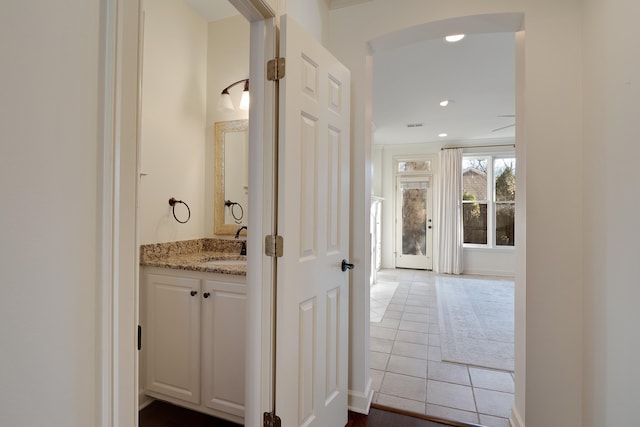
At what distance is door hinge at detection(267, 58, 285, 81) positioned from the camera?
133 cm

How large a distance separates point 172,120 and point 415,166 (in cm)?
563

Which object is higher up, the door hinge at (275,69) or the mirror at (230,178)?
the door hinge at (275,69)

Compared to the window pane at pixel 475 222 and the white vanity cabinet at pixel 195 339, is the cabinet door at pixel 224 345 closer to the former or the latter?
the white vanity cabinet at pixel 195 339

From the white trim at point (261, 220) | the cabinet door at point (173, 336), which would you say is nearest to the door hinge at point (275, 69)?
the white trim at point (261, 220)

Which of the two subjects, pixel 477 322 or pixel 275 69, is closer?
pixel 275 69

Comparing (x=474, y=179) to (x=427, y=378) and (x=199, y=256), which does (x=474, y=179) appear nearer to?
(x=427, y=378)

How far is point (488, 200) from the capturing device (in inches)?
251

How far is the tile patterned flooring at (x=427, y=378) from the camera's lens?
204cm

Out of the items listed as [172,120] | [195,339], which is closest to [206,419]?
[195,339]

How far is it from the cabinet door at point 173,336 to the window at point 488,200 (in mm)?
6032

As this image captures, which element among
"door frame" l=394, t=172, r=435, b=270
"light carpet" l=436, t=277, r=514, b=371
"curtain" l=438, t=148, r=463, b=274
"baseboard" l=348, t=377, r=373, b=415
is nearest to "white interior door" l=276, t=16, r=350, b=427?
"baseboard" l=348, t=377, r=373, b=415
